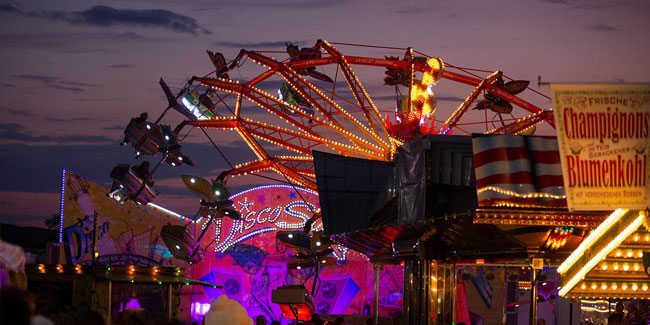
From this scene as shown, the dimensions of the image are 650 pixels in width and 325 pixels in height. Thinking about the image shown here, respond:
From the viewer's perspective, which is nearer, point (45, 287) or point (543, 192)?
point (543, 192)

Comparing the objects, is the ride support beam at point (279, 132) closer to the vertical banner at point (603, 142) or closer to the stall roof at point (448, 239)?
the stall roof at point (448, 239)

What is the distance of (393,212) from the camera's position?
759 inches

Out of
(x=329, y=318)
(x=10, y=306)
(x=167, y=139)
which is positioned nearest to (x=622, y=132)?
(x=10, y=306)

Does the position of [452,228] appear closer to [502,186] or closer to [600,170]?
[502,186]

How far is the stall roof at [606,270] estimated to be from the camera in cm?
1057

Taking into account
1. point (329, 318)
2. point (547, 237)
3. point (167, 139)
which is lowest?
point (329, 318)

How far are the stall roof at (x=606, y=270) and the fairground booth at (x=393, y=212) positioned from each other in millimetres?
24

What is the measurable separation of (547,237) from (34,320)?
10.6m

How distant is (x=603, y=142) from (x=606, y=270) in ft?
11.0

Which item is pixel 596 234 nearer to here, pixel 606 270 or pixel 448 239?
pixel 606 270

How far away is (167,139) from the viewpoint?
25.2m

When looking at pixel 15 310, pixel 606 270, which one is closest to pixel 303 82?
pixel 606 270

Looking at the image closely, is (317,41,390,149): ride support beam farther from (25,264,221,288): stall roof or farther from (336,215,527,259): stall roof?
(25,264,221,288): stall roof

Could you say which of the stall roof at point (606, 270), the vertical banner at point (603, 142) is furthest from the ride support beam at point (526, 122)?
the vertical banner at point (603, 142)
